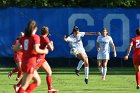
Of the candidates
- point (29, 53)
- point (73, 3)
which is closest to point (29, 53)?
point (29, 53)

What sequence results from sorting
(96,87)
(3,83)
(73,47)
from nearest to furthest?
(96,87) < (3,83) < (73,47)

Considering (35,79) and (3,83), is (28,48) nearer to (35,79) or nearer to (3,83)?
(35,79)

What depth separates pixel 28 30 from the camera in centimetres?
1453

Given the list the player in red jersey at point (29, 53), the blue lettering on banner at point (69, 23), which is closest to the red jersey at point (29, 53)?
the player in red jersey at point (29, 53)

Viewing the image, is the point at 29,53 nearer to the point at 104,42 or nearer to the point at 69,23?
the point at 104,42

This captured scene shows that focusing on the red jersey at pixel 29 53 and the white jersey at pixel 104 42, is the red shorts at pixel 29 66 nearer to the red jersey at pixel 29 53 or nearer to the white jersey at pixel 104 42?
the red jersey at pixel 29 53

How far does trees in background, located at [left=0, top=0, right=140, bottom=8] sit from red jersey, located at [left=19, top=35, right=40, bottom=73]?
2220 centimetres

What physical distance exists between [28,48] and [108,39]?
36.2 ft

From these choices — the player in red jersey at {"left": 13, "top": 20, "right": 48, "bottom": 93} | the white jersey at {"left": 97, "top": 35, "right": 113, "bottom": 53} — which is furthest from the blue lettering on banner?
the player in red jersey at {"left": 13, "top": 20, "right": 48, "bottom": 93}

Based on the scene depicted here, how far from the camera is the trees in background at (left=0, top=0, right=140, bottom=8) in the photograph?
3662 centimetres

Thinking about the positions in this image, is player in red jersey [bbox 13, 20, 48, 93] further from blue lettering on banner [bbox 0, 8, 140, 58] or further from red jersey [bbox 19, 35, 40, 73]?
blue lettering on banner [bbox 0, 8, 140, 58]

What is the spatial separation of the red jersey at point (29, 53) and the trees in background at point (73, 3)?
22.2 metres

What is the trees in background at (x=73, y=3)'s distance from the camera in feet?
120

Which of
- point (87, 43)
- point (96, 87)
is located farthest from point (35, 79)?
point (87, 43)
